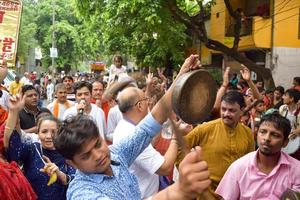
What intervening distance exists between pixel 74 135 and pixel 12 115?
1.52m

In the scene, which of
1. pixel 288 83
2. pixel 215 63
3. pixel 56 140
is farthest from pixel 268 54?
pixel 56 140

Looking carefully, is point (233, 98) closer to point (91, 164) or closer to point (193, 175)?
point (91, 164)

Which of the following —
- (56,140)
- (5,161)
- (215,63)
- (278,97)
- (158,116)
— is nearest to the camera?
(56,140)

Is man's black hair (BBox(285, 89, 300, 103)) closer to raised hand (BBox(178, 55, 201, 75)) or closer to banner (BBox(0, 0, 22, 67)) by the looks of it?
banner (BBox(0, 0, 22, 67))

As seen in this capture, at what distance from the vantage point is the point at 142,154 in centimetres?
329

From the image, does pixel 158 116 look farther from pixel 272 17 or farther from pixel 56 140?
pixel 272 17

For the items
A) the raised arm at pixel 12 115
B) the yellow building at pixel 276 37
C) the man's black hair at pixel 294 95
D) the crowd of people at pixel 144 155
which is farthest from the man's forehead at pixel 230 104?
the yellow building at pixel 276 37

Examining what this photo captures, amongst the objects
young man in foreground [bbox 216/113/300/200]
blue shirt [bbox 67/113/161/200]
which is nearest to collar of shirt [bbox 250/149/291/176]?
young man in foreground [bbox 216/113/300/200]

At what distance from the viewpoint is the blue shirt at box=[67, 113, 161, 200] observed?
223 centimetres

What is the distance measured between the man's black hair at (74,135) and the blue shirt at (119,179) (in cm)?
14

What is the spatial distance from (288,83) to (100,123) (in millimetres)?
10876

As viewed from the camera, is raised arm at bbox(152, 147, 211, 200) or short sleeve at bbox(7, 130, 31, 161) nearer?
raised arm at bbox(152, 147, 211, 200)

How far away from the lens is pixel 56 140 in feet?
7.77

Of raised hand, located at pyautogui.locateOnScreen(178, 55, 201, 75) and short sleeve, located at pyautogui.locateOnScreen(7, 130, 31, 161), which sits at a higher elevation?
raised hand, located at pyautogui.locateOnScreen(178, 55, 201, 75)
